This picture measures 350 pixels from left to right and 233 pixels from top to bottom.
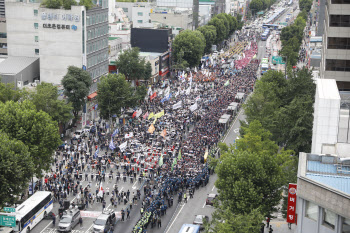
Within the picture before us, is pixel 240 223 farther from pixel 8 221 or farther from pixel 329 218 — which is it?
pixel 8 221

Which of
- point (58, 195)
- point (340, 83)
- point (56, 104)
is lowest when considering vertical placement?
point (58, 195)

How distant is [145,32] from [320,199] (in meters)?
112

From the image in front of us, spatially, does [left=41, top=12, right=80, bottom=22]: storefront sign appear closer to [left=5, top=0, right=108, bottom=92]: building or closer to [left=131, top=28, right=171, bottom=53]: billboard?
[left=5, top=0, right=108, bottom=92]: building

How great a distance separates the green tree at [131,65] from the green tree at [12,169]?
62100mm

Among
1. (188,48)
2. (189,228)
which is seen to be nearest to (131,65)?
(188,48)

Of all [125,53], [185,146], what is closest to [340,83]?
[185,146]

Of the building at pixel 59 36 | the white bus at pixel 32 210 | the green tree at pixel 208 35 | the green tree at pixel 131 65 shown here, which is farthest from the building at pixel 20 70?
the green tree at pixel 208 35

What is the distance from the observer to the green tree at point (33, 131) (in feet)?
214

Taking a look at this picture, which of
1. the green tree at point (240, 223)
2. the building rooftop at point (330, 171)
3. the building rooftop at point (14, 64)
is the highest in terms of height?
the building rooftop at point (330, 171)

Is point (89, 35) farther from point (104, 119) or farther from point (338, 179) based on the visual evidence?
point (338, 179)

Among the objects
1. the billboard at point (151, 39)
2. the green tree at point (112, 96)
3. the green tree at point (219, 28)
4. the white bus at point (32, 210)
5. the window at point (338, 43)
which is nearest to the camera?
the white bus at point (32, 210)

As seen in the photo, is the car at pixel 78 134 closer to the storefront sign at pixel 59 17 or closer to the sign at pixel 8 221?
the storefront sign at pixel 59 17

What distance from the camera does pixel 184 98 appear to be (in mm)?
113312

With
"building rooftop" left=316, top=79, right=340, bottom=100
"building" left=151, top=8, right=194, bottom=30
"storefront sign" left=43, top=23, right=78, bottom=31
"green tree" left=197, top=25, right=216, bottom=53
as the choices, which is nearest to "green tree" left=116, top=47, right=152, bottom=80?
"storefront sign" left=43, top=23, right=78, bottom=31
